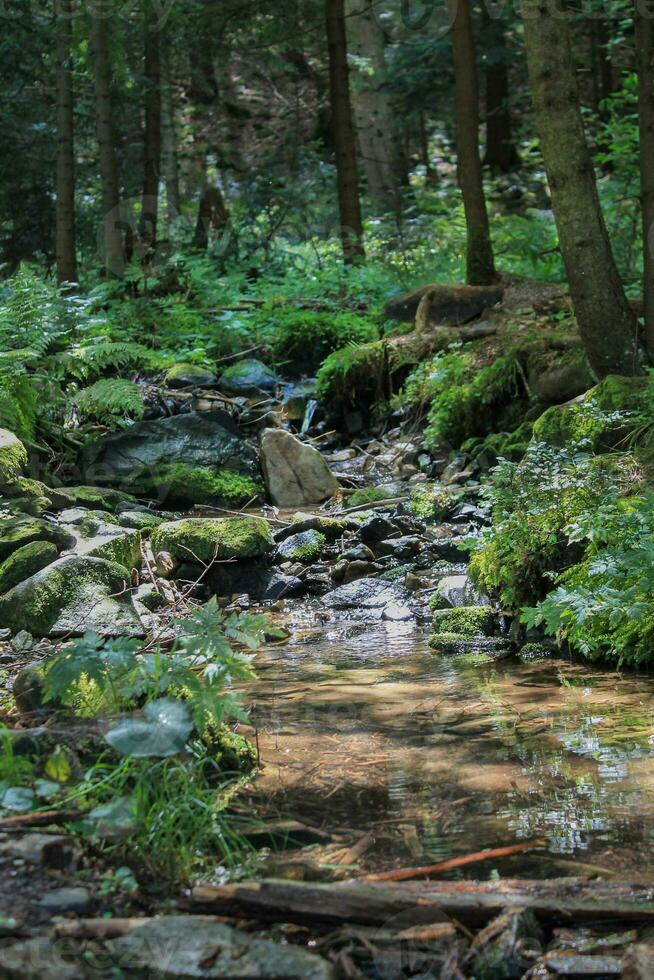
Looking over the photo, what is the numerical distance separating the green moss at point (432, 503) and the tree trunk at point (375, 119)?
12.4 meters

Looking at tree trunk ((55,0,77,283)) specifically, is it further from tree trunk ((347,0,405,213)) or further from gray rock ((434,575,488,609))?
gray rock ((434,575,488,609))

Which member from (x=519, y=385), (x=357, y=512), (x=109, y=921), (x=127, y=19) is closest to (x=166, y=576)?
(x=357, y=512)

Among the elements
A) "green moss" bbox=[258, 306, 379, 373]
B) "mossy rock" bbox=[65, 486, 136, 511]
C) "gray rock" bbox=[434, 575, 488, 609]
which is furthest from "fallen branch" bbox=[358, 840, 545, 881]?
"green moss" bbox=[258, 306, 379, 373]

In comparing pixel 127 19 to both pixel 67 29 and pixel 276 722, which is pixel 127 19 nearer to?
pixel 67 29

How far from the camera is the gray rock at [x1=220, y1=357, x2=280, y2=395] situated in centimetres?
1138

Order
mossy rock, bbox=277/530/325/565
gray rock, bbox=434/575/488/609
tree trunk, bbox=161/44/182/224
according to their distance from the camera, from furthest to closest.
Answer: tree trunk, bbox=161/44/182/224, mossy rock, bbox=277/530/325/565, gray rock, bbox=434/575/488/609

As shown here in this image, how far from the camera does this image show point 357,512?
27.1 ft

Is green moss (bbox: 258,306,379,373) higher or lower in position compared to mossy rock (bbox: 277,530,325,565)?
higher

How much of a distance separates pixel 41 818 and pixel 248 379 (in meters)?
9.13

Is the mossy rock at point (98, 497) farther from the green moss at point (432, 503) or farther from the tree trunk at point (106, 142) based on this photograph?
the tree trunk at point (106, 142)

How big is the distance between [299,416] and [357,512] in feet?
10.1

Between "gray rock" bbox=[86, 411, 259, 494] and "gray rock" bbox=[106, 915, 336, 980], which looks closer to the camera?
"gray rock" bbox=[106, 915, 336, 980]

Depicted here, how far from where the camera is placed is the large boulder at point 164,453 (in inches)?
356

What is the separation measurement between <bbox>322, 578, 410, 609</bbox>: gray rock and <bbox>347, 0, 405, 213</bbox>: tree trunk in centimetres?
1404
